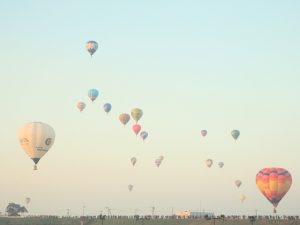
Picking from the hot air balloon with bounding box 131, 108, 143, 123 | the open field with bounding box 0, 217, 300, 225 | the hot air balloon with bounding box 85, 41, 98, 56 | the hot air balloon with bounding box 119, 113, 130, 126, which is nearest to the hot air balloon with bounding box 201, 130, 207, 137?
the hot air balloon with bounding box 131, 108, 143, 123

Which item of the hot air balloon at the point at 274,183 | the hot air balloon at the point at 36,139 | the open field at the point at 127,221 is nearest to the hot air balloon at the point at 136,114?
the open field at the point at 127,221

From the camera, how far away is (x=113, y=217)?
128m

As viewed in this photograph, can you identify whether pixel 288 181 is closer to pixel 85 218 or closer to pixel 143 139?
pixel 143 139

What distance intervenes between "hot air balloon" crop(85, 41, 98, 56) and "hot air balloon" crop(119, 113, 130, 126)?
17.3 m

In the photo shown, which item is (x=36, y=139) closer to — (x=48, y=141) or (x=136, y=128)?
(x=48, y=141)

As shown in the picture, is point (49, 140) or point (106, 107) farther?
point (106, 107)

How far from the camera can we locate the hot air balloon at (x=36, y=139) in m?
86.0

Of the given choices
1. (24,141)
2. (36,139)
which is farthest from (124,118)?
(24,141)

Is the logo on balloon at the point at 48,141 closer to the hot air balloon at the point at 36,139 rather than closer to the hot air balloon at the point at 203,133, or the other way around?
the hot air balloon at the point at 36,139

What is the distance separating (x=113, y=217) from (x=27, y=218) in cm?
3076

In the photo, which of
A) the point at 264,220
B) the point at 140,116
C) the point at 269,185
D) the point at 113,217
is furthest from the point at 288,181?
the point at 113,217

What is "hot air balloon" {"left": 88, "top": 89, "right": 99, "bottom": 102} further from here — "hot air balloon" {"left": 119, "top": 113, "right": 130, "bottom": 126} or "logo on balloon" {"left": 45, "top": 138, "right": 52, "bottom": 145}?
"logo on balloon" {"left": 45, "top": 138, "right": 52, "bottom": 145}

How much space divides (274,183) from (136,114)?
32935mm

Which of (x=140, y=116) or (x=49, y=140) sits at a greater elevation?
(x=140, y=116)
